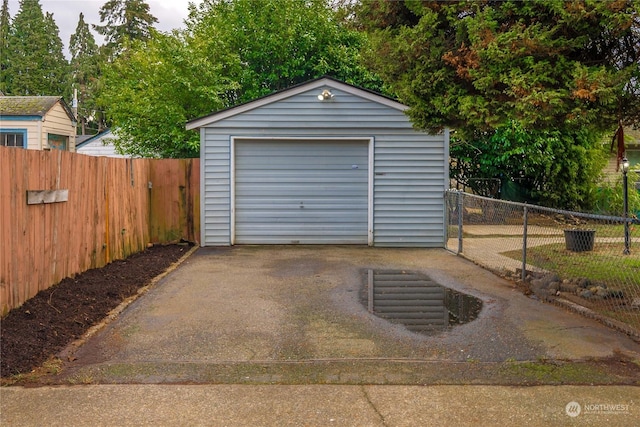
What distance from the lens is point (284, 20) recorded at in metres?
18.0

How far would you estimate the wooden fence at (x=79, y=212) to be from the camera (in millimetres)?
4953

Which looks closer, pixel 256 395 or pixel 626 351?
pixel 256 395

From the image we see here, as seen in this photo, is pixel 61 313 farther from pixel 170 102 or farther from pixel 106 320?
pixel 170 102

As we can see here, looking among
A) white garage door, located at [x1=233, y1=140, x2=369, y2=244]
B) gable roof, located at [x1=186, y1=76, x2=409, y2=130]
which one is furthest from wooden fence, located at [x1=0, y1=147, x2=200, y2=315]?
white garage door, located at [x1=233, y1=140, x2=369, y2=244]

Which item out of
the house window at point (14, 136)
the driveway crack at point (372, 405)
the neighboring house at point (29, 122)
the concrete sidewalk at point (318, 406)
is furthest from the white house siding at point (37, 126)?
the driveway crack at point (372, 405)

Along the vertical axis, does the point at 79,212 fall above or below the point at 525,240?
above

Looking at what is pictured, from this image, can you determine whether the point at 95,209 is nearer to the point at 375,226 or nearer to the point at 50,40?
the point at 375,226

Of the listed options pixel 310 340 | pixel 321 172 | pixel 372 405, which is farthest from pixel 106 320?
pixel 321 172

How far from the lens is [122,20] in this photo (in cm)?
4684

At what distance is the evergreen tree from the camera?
43.7 m

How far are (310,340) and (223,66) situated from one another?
14618 mm

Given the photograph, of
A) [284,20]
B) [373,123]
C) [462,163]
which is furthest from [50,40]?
[373,123]

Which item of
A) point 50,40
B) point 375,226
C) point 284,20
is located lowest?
point 375,226

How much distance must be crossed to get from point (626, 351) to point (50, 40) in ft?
180
